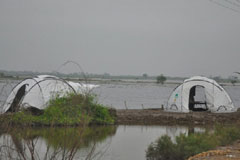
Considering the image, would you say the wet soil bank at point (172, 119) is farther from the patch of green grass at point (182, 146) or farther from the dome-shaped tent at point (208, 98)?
the patch of green grass at point (182, 146)

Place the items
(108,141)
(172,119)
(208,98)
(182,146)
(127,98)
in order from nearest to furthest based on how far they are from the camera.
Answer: (182,146), (108,141), (172,119), (208,98), (127,98)

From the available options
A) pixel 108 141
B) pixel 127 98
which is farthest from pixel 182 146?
pixel 127 98

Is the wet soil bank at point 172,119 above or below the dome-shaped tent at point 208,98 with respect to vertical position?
below

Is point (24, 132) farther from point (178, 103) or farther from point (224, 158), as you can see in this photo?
point (178, 103)

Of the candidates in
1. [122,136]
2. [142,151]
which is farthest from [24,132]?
[122,136]

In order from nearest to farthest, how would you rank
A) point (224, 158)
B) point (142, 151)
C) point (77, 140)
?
point (77, 140) < point (224, 158) < point (142, 151)

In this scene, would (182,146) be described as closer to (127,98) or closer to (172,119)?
(172,119)

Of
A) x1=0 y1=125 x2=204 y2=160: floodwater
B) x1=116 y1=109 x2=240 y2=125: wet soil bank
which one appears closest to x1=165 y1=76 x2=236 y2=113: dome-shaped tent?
x1=116 y1=109 x2=240 y2=125: wet soil bank

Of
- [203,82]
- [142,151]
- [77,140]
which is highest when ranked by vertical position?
[203,82]

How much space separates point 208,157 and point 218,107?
1786cm

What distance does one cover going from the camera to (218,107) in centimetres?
2573

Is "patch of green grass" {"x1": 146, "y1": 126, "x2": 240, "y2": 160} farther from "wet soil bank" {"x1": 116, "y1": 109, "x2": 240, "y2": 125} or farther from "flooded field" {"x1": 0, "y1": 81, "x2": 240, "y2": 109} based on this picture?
"wet soil bank" {"x1": 116, "y1": 109, "x2": 240, "y2": 125}

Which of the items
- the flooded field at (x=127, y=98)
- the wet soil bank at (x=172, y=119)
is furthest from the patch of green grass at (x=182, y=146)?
the wet soil bank at (x=172, y=119)

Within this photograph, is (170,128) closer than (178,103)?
Yes
